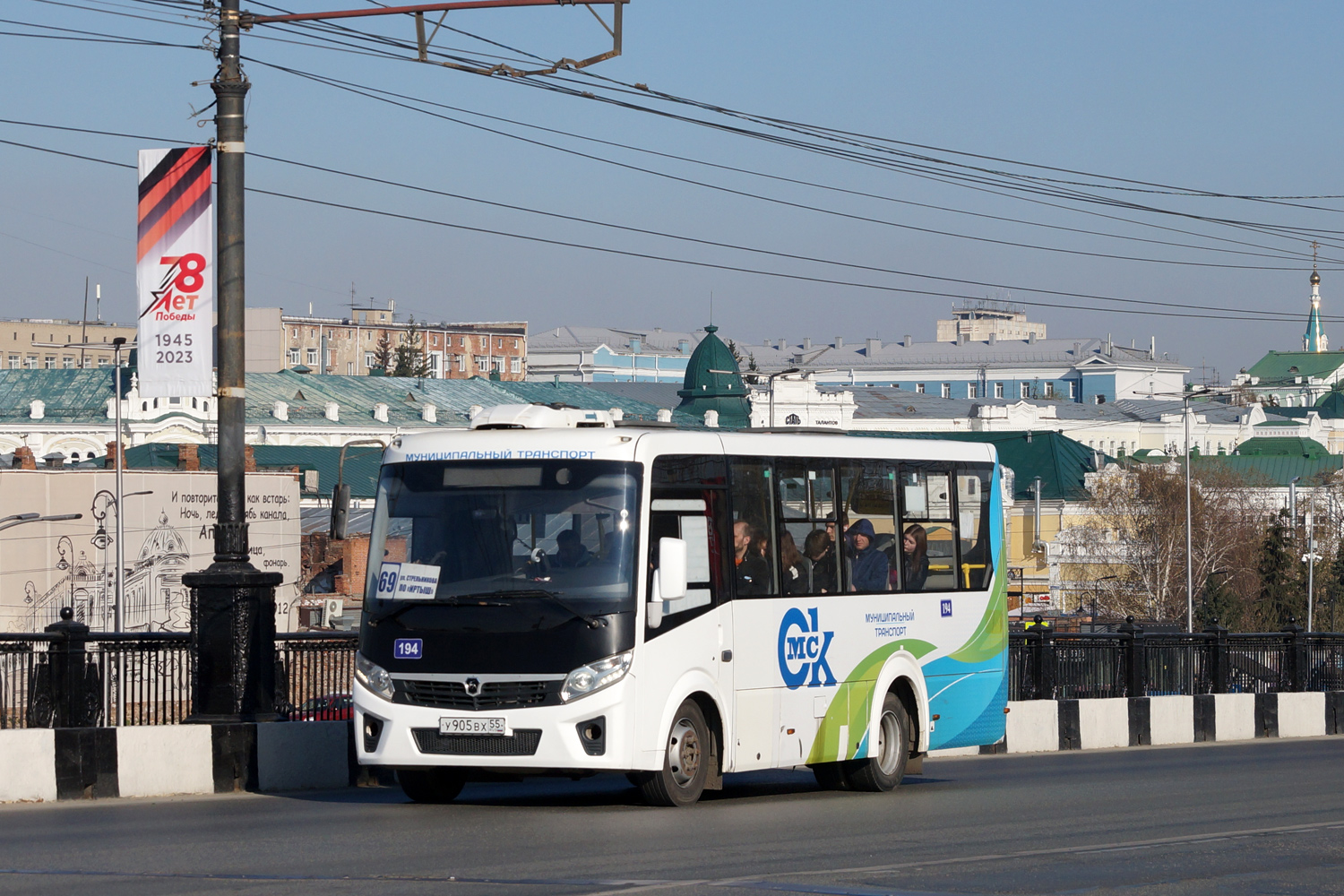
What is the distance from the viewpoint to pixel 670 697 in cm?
1395

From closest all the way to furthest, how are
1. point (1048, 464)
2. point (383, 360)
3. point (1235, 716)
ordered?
point (1235, 716) < point (1048, 464) < point (383, 360)

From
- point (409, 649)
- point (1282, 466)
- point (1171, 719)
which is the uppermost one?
point (1282, 466)

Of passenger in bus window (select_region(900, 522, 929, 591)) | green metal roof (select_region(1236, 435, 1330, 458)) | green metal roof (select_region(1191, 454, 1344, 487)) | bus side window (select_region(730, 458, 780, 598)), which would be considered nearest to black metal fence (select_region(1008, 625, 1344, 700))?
passenger in bus window (select_region(900, 522, 929, 591))

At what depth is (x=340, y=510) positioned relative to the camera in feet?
49.3

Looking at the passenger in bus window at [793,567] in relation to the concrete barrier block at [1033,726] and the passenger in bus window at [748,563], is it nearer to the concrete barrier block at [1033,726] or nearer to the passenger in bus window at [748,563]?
the passenger in bus window at [748,563]

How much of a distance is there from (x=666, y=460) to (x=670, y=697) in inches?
67.0

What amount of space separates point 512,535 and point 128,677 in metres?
4.00

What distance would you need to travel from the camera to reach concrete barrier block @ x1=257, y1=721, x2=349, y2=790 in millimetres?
15961

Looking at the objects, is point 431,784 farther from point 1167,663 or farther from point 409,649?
point 1167,663

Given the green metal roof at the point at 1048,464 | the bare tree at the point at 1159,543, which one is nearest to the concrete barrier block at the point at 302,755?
the bare tree at the point at 1159,543

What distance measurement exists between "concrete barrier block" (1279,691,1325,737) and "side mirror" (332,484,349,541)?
18.1 meters

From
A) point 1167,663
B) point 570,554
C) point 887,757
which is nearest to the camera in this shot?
point 570,554

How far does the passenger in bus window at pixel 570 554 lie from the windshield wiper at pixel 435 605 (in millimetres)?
489

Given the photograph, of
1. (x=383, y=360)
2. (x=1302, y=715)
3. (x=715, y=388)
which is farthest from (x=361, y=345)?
(x=1302, y=715)
